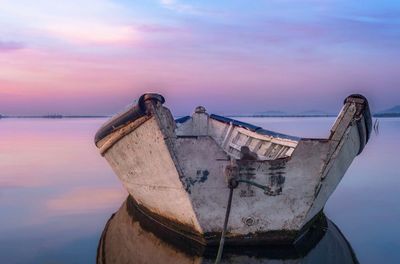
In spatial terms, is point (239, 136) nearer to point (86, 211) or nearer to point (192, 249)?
point (86, 211)

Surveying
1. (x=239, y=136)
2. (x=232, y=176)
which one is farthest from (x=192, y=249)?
(x=239, y=136)

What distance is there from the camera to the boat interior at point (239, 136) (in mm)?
7055

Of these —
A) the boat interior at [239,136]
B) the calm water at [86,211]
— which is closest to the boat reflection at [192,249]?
the calm water at [86,211]

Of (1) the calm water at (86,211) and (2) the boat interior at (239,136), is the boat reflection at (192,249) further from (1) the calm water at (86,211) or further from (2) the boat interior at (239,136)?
(2) the boat interior at (239,136)

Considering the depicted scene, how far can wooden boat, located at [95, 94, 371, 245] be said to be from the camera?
5148 mm

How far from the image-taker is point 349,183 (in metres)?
11.8

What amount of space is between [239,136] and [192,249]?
4.63 metres

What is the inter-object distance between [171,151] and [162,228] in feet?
5.43

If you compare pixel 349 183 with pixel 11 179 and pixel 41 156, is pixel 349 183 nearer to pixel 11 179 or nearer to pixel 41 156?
pixel 11 179

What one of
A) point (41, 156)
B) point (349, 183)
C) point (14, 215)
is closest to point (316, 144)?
point (14, 215)

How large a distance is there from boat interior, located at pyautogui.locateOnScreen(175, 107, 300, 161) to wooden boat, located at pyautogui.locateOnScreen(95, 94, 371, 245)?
397 mm

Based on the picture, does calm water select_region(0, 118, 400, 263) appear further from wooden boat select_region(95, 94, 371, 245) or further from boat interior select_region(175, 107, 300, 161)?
boat interior select_region(175, 107, 300, 161)

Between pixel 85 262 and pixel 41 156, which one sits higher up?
pixel 85 262

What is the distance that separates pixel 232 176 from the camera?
5.04 m
